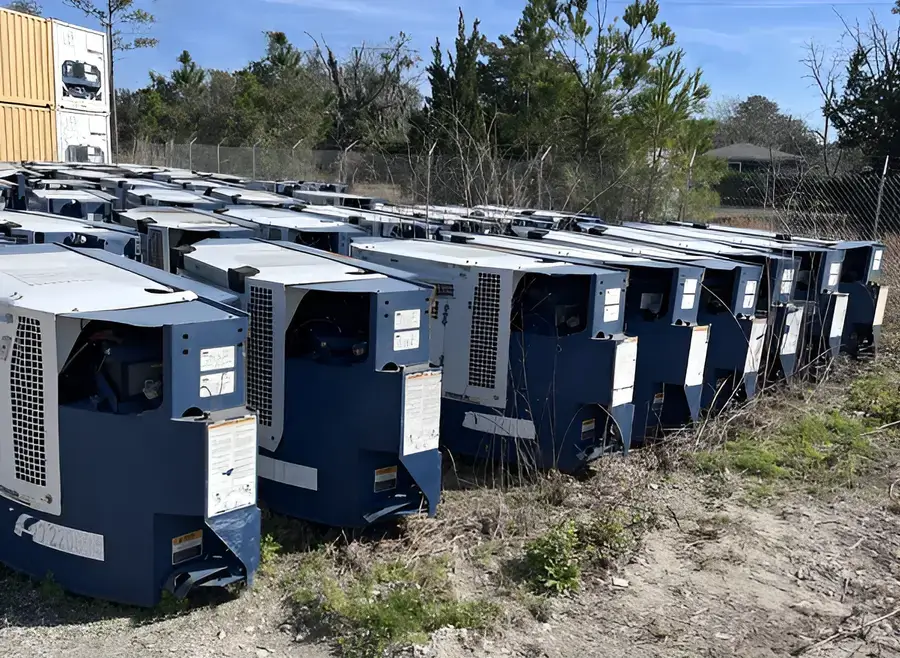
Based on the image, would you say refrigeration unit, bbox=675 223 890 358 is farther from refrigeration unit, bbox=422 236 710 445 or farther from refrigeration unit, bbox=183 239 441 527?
refrigeration unit, bbox=183 239 441 527

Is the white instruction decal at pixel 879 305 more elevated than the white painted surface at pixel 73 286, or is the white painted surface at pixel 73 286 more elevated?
the white painted surface at pixel 73 286

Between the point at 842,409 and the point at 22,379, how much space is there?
6029mm

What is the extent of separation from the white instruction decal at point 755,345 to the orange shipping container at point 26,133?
1400 centimetres

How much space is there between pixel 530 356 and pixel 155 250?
2.62 m

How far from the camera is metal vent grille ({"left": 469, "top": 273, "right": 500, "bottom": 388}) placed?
4.75 meters

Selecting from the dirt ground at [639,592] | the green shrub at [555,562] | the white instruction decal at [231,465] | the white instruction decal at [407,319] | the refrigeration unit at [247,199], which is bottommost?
the dirt ground at [639,592]

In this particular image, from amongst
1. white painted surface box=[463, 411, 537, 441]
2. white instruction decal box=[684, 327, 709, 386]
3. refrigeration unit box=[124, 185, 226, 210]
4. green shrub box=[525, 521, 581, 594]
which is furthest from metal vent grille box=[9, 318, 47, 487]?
refrigeration unit box=[124, 185, 226, 210]

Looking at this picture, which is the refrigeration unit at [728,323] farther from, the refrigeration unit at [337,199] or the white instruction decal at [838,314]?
the refrigeration unit at [337,199]

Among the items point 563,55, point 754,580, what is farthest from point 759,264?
point 563,55

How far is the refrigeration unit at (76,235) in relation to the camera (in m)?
4.95

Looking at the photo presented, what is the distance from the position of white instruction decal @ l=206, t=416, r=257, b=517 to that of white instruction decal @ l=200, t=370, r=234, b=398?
0.42 ft

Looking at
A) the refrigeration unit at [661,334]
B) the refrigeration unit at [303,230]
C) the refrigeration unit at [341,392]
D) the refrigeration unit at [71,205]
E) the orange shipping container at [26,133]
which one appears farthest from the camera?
the orange shipping container at [26,133]

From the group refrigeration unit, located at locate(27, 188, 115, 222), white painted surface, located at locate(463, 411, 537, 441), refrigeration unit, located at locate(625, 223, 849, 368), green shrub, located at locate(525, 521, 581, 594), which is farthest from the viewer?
refrigeration unit, located at locate(625, 223, 849, 368)

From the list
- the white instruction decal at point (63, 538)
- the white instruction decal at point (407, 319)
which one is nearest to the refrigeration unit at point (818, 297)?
the white instruction decal at point (407, 319)
